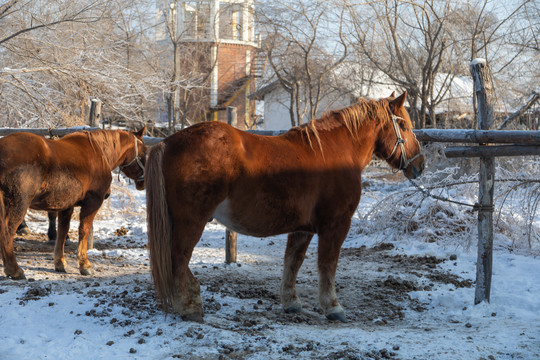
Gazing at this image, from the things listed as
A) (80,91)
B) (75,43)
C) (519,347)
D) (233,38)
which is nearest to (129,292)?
(519,347)

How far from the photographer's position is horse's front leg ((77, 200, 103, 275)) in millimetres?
5773

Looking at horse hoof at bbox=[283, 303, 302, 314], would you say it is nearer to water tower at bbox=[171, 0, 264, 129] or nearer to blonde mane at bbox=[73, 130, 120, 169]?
blonde mane at bbox=[73, 130, 120, 169]

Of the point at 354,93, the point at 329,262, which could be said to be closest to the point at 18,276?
the point at 329,262

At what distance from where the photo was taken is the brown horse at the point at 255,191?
3.79 metres

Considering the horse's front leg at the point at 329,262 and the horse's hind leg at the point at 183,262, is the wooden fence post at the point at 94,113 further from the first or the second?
the horse's front leg at the point at 329,262

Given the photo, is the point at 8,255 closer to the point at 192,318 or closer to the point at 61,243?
the point at 61,243

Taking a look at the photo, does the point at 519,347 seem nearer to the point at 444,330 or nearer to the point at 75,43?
the point at 444,330

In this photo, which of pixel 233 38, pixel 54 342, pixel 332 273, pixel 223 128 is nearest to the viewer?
pixel 54 342

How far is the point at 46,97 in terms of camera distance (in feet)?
31.7

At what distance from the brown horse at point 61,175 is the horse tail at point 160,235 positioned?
2.13 m

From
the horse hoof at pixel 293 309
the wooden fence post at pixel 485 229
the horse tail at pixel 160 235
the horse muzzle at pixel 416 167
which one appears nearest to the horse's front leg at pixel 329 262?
the horse hoof at pixel 293 309

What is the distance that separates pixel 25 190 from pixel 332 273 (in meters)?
3.27

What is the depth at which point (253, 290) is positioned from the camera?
5203 millimetres

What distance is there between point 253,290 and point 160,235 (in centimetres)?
172
